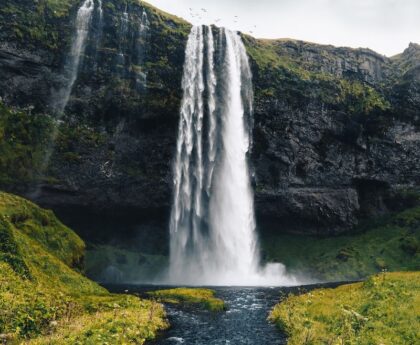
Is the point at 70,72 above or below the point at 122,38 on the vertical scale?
below

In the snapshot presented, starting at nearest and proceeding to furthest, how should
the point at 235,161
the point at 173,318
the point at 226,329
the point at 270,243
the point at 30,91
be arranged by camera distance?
the point at 226,329 < the point at 173,318 < the point at 30,91 < the point at 235,161 < the point at 270,243

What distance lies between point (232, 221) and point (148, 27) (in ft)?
Result: 140

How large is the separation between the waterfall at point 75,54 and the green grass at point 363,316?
58530mm

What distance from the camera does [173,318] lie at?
31859 millimetres

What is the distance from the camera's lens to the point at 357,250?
83.2 metres

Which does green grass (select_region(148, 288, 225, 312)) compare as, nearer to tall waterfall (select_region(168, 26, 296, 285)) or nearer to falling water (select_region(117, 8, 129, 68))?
tall waterfall (select_region(168, 26, 296, 285))

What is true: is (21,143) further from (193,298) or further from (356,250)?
(356,250)

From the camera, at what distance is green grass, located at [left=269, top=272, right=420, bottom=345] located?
21.3m

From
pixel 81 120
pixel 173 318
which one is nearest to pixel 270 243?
pixel 81 120

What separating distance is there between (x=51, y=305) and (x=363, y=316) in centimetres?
1979

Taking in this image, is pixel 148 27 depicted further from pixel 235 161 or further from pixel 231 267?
pixel 231 267

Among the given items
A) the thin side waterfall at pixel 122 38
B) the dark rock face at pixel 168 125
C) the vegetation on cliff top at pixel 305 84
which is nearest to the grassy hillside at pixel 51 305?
the dark rock face at pixel 168 125

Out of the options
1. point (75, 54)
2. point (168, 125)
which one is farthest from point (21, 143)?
point (168, 125)

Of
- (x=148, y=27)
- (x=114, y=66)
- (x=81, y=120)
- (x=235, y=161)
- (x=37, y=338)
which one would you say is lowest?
(x=37, y=338)
